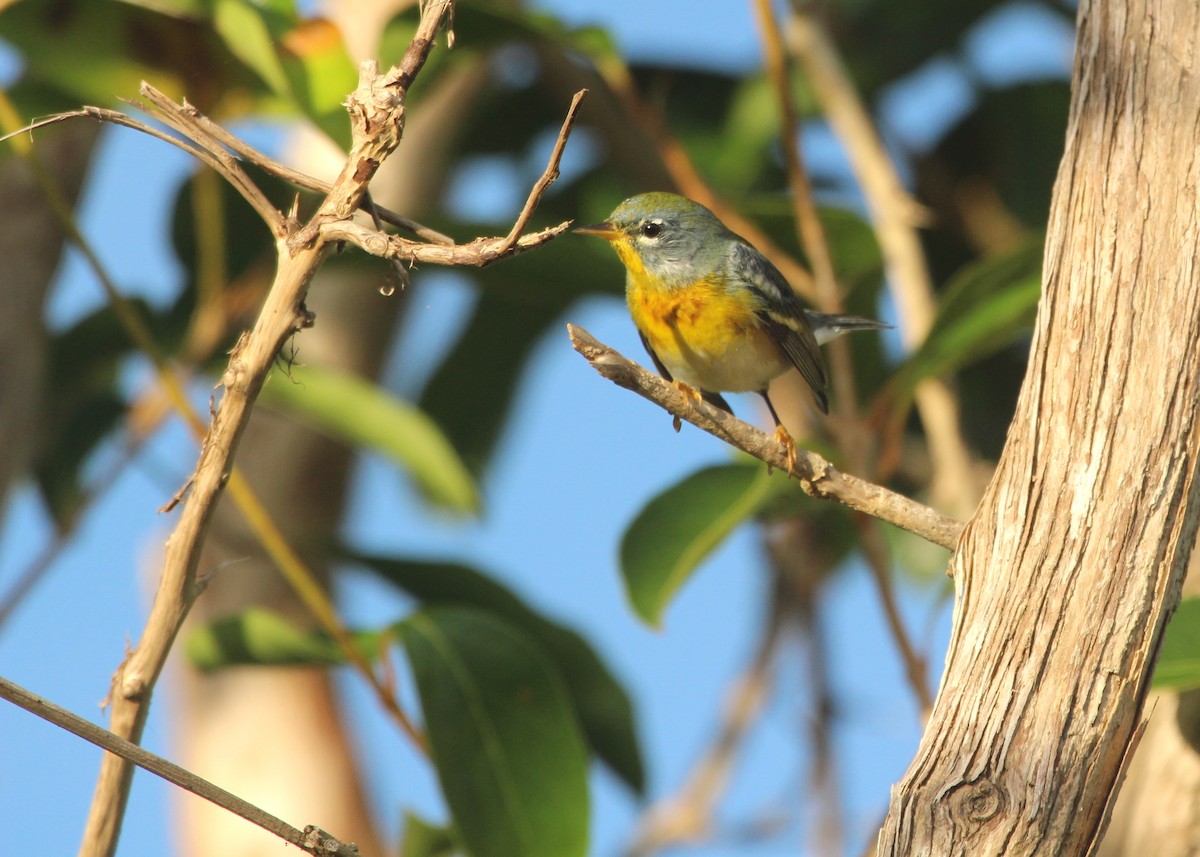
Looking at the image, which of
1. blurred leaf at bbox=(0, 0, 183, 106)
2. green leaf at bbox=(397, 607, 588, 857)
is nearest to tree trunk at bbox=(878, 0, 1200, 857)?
green leaf at bbox=(397, 607, 588, 857)

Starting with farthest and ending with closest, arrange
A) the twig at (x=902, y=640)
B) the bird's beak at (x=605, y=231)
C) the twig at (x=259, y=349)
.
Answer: the bird's beak at (x=605, y=231)
the twig at (x=902, y=640)
the twig at (x=259, y=349)

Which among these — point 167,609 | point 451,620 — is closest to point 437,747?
point 451,620

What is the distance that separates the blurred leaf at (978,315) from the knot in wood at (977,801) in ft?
4.55

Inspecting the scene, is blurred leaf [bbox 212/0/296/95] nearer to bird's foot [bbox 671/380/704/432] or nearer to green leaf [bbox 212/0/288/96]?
green leaf [bbox 212/0/288/96]

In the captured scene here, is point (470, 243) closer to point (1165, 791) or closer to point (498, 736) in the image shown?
point (498, 736)

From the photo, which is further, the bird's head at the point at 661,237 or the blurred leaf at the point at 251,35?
the bird's head at the point at 661,237

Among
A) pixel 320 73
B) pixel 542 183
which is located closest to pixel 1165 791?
pixel 542 183

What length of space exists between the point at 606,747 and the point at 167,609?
1950 millimetres

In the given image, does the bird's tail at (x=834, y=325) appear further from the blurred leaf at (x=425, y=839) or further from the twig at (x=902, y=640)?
the blurred leaf at (x=425, y=839)

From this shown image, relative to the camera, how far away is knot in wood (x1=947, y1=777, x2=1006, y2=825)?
1.31 metres

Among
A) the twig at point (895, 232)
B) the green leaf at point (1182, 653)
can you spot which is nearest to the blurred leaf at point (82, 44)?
the twig at point (895, 232)

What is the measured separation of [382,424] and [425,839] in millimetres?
999

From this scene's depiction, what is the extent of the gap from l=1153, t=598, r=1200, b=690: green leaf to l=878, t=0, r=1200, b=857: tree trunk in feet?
2.26

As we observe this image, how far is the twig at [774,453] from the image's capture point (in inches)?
59.2
